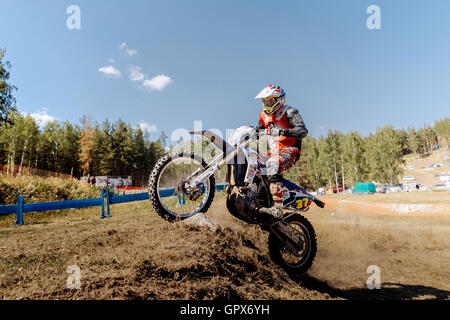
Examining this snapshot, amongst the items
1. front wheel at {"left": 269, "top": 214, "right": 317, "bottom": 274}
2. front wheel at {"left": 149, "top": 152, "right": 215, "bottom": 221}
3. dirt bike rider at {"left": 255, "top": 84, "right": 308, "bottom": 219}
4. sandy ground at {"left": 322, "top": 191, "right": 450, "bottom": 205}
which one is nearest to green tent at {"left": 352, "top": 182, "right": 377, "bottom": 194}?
sandy ground at {"left": 322, "top": 191, "right": 450, "bottom": 205}

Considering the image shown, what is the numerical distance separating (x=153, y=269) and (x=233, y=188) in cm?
220

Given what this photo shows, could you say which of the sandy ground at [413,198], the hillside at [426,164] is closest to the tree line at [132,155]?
the sandy ground at [413,198]

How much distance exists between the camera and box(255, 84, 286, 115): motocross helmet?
516 centimetres

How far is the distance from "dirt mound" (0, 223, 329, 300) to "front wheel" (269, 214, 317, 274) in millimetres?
316

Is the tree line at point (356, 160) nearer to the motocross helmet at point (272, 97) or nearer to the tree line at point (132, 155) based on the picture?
the tree line at point (132, 155)

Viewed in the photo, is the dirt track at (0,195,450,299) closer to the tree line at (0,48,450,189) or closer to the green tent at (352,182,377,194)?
the green tent at (352,182,377,194)

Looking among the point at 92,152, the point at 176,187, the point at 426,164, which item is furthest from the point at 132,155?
the point at 426,164

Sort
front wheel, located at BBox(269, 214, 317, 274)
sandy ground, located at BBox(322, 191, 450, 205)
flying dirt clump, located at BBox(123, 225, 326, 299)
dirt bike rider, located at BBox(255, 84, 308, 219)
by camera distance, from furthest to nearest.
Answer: sandy ground, located at BBox(322, 191, 450, 205)
front wheel, located at BBox(269, 214, 317, 274)
dirt bike rider, located at BBox(255, 84, 308, 219)
flying dirt clump, located at BBox(123, 225, 326, 299)

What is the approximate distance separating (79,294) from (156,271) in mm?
847

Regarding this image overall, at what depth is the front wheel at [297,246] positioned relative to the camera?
5.39m

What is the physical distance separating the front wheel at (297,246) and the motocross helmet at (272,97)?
2327mm

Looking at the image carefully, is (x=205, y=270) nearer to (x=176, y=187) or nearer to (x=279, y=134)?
(x=176, y=187)

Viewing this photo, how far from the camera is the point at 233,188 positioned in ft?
16.2

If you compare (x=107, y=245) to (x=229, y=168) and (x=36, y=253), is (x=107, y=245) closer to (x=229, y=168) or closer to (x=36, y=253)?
(x=36, y=253)
